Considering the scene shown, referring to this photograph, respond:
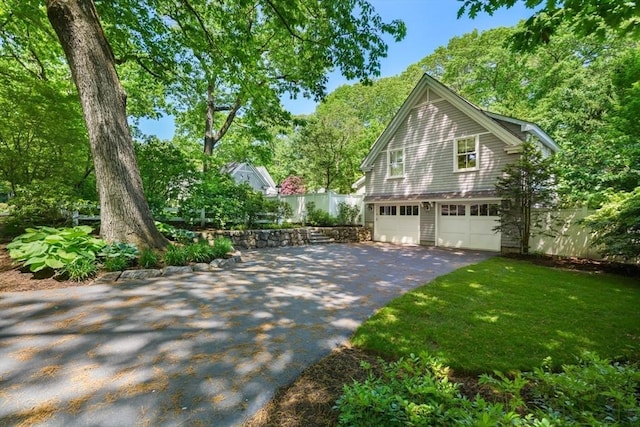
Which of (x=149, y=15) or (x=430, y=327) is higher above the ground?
(x=149, y=15)

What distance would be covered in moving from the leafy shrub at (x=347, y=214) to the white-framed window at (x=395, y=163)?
264cm

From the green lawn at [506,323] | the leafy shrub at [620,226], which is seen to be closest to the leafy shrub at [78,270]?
the green lawn at [506,323]

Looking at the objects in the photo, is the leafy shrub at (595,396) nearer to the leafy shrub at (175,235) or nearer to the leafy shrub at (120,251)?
the leafy shrub at (120,251)

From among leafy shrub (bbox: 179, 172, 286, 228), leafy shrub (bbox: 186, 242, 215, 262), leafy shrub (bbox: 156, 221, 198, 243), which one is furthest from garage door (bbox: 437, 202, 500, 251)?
leafy shrub (bbox: 156, 221, 198, 243)

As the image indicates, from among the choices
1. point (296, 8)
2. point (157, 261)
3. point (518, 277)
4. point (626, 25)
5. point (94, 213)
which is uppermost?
point (296, 8)

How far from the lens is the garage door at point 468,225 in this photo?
10.7m

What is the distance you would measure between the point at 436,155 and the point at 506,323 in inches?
387

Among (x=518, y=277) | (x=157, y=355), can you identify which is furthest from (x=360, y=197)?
(x=157, y=355)

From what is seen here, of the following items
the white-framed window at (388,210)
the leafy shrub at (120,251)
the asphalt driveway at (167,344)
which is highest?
the white-framed window at (388,210)

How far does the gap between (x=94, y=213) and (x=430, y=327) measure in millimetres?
9199

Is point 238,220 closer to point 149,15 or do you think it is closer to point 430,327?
point 149,15

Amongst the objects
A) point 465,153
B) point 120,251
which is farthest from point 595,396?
point 465,153

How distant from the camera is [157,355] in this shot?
2701mm

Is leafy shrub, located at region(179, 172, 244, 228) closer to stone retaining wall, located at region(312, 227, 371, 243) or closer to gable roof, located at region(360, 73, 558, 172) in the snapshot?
stone retaining wall, located at region(312, 227, 371, 243)
